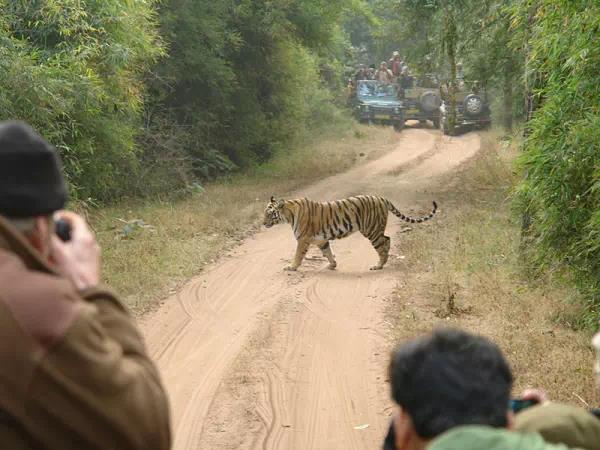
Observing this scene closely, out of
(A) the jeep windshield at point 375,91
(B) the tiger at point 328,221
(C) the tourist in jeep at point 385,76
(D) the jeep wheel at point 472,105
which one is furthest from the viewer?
(C) the tourist in jeep at point 385,76

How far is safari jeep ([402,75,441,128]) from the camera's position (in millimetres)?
32219

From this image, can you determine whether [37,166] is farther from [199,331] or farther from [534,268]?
[534,268]

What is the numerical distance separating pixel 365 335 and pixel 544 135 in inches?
90.6

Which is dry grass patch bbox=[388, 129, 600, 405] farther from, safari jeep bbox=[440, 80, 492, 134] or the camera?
safari jeep bbox=[440, 80, 492, 134]

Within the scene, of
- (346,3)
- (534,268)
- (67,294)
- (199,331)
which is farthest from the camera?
(346,3)

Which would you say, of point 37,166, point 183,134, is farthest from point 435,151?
point 37,166

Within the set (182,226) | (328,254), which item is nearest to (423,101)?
(182,226)

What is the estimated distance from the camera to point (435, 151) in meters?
25.8

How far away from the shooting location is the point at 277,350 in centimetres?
816

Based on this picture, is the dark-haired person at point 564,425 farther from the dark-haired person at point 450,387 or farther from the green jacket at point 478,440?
the green jacket at point 478,440

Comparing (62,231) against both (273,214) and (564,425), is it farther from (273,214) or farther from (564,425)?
(273,214)

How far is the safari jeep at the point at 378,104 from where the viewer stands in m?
31.8

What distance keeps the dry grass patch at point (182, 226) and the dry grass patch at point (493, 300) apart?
242 centimetres

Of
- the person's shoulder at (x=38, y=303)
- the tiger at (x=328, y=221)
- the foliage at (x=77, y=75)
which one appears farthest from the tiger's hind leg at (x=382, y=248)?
the person's shoulder at (x=38, y=303)
